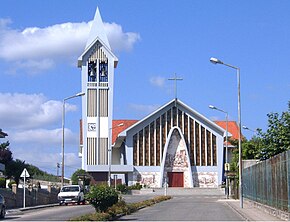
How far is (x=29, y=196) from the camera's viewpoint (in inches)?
1898

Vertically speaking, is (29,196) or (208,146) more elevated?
(208,146)

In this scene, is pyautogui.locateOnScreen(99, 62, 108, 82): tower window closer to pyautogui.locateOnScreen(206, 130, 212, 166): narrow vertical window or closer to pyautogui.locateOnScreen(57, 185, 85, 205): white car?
pyautogui.locateOnScreen(206, 130, 212, 166): narrow vertical window

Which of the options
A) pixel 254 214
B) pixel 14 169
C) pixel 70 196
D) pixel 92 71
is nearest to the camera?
pixel 254 214

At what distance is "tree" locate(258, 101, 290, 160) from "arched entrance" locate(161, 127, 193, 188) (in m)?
62.1

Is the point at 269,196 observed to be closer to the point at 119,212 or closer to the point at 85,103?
the point at 119,212

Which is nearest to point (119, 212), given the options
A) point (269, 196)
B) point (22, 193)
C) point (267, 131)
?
point (269, 196)

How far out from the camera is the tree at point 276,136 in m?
32.8

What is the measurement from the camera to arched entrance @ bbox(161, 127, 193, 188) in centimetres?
9731

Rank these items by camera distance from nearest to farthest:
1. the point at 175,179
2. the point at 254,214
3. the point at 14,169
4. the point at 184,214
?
the point at 254,214 < the point at 184,214 < the point at 14,169 < the point at 175,179

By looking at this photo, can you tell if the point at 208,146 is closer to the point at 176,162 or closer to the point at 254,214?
the point at 176,162

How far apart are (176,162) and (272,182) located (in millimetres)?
70023

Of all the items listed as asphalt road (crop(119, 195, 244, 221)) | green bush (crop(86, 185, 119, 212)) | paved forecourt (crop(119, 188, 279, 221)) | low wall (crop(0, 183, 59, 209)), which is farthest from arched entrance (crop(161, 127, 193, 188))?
green bush (crop(86, 185, 119, 212))

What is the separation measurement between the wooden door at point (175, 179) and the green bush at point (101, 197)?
70.2m

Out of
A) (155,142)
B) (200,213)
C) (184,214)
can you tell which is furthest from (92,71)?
(184,214)
